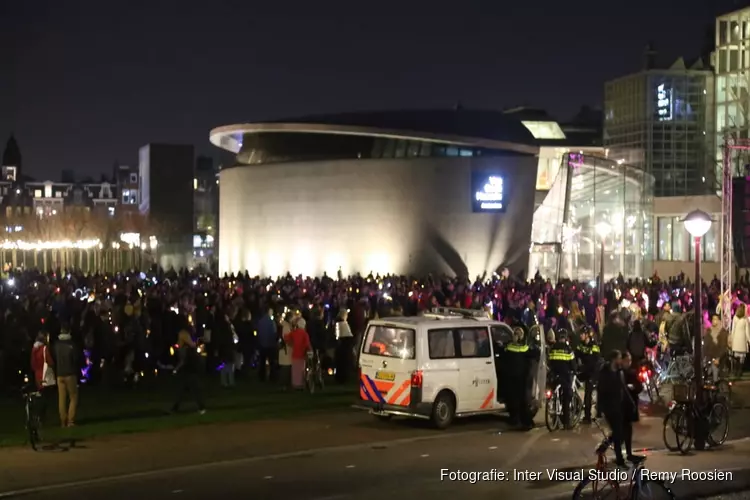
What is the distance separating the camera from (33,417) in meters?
14.3

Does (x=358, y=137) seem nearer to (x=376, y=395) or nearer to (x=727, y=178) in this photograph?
(x=727, y=178)

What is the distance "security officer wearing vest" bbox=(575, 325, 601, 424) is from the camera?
1683 cm

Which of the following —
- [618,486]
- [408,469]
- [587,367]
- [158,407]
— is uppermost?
[587,367]

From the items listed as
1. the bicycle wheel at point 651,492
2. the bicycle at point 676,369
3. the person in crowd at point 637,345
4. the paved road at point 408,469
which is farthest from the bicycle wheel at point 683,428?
the bicycle at point 676,369

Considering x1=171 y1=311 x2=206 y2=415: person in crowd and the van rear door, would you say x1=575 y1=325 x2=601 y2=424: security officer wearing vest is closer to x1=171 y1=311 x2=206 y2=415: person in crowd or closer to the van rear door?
the van rear door

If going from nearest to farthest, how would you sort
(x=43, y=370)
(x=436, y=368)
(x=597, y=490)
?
(x=597, y=490), (x=43, y=370), (x=436, y=368)

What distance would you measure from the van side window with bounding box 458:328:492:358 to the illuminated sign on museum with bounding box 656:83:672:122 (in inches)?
2295

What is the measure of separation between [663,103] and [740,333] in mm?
50892

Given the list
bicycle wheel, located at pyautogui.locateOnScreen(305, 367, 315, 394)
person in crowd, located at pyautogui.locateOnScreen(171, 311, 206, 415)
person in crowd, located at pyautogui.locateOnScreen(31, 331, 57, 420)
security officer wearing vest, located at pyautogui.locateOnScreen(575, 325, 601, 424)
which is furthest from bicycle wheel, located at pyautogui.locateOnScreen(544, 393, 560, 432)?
person in crowd, located at pyautogui.locateOnScreen(31, 331, 57, 420)

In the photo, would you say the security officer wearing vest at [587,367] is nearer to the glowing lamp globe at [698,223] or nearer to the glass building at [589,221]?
the glowing lamp globe at [698,223]

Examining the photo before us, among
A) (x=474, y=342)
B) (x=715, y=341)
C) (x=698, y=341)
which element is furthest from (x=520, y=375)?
(x=715, y=341)

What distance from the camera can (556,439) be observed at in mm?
15398

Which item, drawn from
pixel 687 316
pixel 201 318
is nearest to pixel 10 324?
pixel 201 318

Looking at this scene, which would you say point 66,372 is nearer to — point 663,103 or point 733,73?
point 733,73
